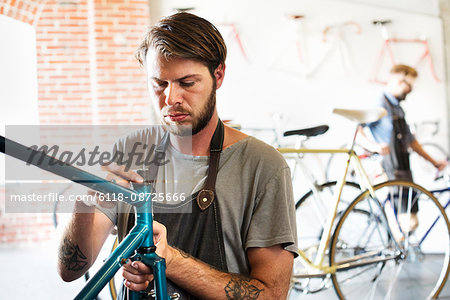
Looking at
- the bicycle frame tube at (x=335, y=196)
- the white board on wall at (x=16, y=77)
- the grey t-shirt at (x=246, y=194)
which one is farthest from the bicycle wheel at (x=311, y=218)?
the white board on wall at (x=16, y=77)

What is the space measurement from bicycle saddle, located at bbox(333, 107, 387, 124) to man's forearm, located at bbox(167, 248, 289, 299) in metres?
1.65

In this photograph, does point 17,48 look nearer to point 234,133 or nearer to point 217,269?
point 234,133

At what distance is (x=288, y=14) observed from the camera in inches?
197

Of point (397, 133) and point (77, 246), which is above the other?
point (397, 133)

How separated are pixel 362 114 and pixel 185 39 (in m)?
1.71

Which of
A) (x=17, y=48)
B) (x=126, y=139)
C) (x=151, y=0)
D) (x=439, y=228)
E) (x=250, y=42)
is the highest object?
(x=151, y=0)

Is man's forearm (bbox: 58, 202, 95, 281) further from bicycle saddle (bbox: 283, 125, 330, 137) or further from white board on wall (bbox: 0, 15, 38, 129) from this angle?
bicycle saddle (bbox: 283, 125, 330, 137)

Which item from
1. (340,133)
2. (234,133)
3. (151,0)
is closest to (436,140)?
(340,133)

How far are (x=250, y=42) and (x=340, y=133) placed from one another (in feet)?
4.41

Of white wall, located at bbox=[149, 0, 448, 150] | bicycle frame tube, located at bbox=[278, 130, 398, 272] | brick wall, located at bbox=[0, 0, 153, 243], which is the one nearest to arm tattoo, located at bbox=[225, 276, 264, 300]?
bicycle frame tube, located at bbox=[278, 130, 398, 272]

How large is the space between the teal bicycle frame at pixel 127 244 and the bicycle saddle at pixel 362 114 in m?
1.93

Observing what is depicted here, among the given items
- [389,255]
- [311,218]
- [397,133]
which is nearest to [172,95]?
[389,255]

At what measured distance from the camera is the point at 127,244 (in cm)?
85

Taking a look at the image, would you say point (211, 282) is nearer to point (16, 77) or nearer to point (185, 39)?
point (185, 39)
